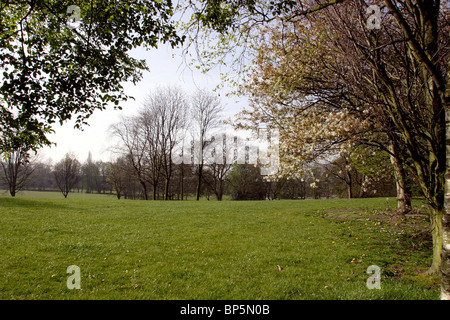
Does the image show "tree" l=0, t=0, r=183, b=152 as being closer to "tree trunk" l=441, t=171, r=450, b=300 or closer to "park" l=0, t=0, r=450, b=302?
"park" l=0, t=0, r=450, b=302

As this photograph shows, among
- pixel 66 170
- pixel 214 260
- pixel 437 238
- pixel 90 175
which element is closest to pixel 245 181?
A: pixel 66 170

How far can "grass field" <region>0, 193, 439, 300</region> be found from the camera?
425 cm

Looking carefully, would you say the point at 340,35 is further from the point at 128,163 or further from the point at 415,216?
the point at 128,163

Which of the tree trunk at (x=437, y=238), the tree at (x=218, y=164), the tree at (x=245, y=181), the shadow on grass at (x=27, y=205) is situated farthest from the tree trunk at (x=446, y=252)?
the tree at (x=245, y=181)

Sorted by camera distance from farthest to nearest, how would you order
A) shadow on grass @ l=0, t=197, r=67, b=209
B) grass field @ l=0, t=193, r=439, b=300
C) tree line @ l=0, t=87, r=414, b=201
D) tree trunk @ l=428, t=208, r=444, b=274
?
tree line @ l=0, t=87, r=414, b=201
shadow on grass @ l=0, t=197, r=67, b=209
tree trunk @ l=428, t=208, r=444, b=274
grass field @ l=0, t=193, r=439, b=300

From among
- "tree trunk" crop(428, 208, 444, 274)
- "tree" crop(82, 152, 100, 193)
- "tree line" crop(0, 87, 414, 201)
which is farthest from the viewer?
"tree" crop(82, 152, 100, 193)

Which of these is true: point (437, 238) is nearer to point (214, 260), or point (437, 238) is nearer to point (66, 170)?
point (214, 260)

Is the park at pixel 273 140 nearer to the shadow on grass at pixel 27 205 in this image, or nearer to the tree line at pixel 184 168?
the shadow on grass at pixel 27 205

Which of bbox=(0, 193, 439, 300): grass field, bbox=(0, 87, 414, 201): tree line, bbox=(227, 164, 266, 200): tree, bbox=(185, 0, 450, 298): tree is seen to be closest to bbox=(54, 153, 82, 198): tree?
bbox=(0, 87, 414, 201): tree line

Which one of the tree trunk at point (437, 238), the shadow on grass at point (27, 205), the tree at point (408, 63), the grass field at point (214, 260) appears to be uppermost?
the tree at point (408, 63)

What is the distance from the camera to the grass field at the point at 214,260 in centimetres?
425

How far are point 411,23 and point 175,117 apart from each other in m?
31.6

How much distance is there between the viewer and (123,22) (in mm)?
5734
